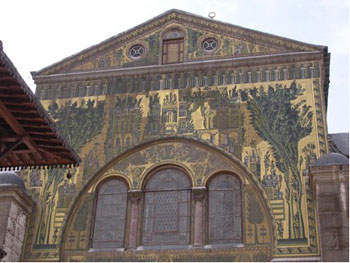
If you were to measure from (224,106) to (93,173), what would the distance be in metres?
4.04

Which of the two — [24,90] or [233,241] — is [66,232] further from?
[24,90]

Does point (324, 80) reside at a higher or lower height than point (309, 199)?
higher

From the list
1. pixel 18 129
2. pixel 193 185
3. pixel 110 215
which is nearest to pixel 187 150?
pixel 193 185

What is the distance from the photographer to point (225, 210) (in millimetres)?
16516

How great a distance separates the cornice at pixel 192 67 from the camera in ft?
59.6

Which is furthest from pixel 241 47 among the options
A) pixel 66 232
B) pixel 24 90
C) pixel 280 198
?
pixel 24 90

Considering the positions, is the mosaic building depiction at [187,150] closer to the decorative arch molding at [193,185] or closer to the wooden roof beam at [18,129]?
the decorative arch molding at [193,185]

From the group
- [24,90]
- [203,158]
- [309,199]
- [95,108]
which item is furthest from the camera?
[95,108]

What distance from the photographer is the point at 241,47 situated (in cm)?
1889

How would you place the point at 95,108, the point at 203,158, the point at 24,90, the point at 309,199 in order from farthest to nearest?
the point at 95,108
the point at 203,158
the point at 309,199
the point at 24,90

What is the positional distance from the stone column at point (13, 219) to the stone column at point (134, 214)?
8.96 feet

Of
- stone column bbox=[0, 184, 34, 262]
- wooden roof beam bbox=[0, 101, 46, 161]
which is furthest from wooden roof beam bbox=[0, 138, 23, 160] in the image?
stone column bbox=[0, 184, 34, 262]

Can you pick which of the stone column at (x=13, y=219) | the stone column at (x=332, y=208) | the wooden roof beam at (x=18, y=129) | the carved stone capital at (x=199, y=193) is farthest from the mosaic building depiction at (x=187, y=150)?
the wooden roof beam at (x=18, y=129)

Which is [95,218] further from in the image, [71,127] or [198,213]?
[71,127]
